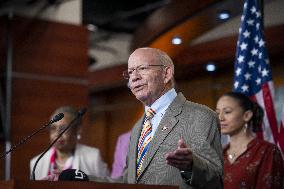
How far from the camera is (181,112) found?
111 inches

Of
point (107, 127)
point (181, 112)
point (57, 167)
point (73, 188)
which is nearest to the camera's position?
point (73, 188)

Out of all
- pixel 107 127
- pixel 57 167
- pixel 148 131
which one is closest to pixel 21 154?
pixel 57 167

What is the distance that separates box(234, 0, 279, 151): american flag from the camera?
4.42 m

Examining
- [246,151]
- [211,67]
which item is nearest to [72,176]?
[246,151]

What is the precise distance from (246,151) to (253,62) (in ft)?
2.86

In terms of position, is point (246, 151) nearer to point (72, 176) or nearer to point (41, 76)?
point (72, 176)

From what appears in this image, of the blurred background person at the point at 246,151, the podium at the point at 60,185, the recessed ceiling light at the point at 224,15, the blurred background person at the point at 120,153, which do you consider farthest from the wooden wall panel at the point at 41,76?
the podium at the point at 60,185

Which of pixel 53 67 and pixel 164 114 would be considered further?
pixel 53 67

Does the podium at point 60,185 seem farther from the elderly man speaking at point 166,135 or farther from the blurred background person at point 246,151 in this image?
the blurred background person at point 246,151

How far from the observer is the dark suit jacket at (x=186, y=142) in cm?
263

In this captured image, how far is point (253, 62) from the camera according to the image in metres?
4.44

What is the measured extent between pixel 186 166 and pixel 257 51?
2211 mm

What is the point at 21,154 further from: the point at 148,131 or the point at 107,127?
the point at 107,127

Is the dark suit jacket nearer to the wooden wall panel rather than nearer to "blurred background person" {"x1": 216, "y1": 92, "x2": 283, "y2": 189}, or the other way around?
"blurred background person" {"x1": 216, "y1": 92, "x2": 283, "y2": 189}
